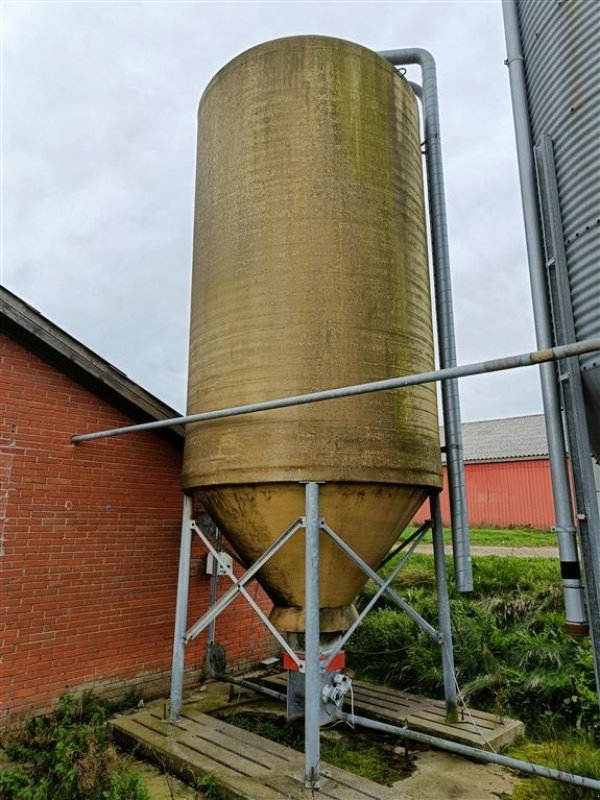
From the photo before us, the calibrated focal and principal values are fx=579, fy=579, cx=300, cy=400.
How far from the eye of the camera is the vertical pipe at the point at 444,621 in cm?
516

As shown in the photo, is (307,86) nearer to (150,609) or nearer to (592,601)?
(592,601)

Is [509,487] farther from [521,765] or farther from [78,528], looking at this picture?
[521,765]

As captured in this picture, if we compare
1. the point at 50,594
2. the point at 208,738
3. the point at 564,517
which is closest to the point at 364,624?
the point at 208,738

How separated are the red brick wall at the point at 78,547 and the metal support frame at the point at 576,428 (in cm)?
433

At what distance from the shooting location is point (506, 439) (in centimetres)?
2622

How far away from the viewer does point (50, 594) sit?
5.51 m

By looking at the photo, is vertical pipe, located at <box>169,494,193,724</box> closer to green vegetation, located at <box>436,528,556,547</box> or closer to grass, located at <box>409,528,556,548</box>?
grass, located at <box>409,528,556,548</box>

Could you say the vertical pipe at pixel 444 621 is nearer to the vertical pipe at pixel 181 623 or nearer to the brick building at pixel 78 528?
the vertical pipe at pixel 181 623

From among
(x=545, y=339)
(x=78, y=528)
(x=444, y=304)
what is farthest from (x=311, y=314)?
(x=78, y=528)

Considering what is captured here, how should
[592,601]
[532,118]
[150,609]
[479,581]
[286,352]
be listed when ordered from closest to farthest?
[592,601], [532,118], [286,352], [150,609], [479,581]

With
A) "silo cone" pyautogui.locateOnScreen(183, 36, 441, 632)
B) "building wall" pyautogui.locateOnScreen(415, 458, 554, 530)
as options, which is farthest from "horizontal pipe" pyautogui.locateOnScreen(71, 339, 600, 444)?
"building wall" pyautogui.locateOnScreen(415, 458, 554, 530)

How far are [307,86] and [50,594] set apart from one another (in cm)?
519

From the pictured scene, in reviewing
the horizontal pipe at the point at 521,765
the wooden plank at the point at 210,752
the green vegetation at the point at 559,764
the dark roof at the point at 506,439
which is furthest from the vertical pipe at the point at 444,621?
the dark roof at the point at 506,439

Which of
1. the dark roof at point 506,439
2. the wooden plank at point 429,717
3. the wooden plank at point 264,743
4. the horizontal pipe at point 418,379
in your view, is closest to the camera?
the horizontal pipe at point 418,379
